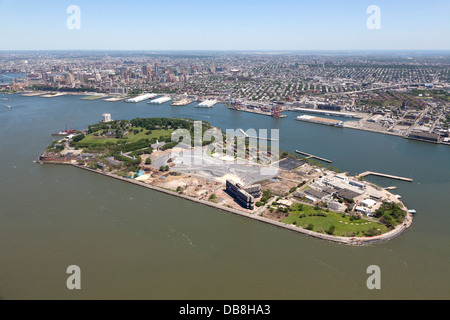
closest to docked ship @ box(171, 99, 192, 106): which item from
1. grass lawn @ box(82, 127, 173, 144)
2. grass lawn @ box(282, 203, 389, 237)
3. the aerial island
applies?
grass lawn @ box(82, 127, 173, 144)

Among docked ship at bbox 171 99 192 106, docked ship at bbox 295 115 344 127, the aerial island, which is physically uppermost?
docked ship at bbox 171 99 192 106

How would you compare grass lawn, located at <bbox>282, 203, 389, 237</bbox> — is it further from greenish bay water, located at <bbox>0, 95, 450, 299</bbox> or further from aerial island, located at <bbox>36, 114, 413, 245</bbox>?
greenish bay water, located at <bbox>0, 95, 450, 299</bbox>

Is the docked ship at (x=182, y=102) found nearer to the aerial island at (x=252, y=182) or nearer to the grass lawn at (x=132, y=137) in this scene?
the grass lawn at (x=132, y=137)

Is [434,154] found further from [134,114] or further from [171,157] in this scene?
[134,114]

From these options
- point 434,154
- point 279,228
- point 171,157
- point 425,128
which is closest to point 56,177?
point 171,157

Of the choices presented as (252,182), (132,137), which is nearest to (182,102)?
(132,137)

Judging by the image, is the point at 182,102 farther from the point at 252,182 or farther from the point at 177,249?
the point at 177,249

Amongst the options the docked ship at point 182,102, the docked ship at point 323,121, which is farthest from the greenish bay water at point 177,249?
the docked ship at point 182,102

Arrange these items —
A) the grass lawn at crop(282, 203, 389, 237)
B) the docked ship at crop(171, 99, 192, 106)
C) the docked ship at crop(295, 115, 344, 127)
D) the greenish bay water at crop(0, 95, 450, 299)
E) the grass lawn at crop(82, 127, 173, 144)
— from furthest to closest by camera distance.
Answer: the docked ship at crop(171, 99, 192, 106) → the docked ship at crop(295, 115, 344, 127) → the grass lawn at crop(82, 127, 173, 144) → the grass lawn at crop(282, 203, 389, 237) → the greenish bay water at crop(0, 95, 450, 299)
